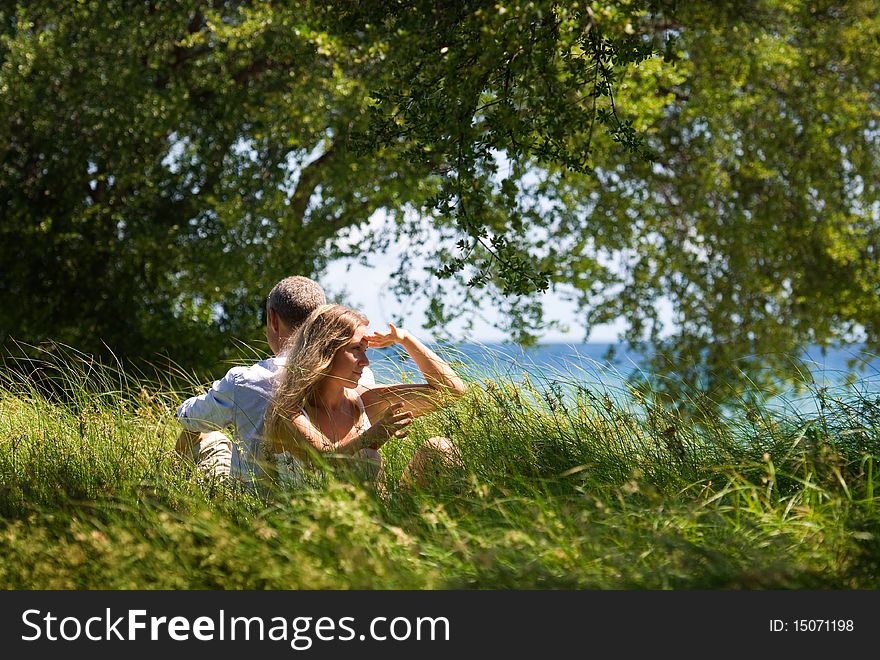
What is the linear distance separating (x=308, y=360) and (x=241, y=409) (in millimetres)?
340

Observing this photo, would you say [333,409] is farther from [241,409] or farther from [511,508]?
[511,508]

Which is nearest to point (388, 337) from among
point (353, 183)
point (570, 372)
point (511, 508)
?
point (511, 508)

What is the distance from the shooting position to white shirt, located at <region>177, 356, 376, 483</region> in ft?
12.8

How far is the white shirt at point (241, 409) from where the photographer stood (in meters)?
3.90

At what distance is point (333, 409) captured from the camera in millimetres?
4184

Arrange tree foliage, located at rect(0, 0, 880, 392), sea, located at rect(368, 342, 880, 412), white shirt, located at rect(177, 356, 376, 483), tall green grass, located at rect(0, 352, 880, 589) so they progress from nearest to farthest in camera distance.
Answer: tall green grass, located at rect(0, 352, 880, 589), white shirt, located at rect(177, 356, 376, 483), sea, located at rect(368, 342, 880, 412), tree foliage, located at rect(0, 0, 880, 392)

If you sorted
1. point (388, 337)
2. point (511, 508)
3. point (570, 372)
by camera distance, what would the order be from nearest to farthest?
1. point (511, 508)
2. point (388, 337)
3. point (570, 372)

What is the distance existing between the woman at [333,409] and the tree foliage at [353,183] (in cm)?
417

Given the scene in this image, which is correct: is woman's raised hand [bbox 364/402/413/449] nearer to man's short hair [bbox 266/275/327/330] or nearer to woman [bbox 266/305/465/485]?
woman [bbox 266/305/465/485]

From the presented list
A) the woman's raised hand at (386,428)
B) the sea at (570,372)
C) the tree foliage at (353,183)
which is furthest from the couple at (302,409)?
the tree foliage at (353,183)

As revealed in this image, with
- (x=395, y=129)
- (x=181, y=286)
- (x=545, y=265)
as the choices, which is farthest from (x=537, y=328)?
(x=395, y=129)

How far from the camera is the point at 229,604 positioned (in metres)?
2.95

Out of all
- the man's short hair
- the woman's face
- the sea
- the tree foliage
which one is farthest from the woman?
the tree foliage

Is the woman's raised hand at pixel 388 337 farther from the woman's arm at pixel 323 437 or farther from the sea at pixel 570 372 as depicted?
the sea at pixel 570 372
